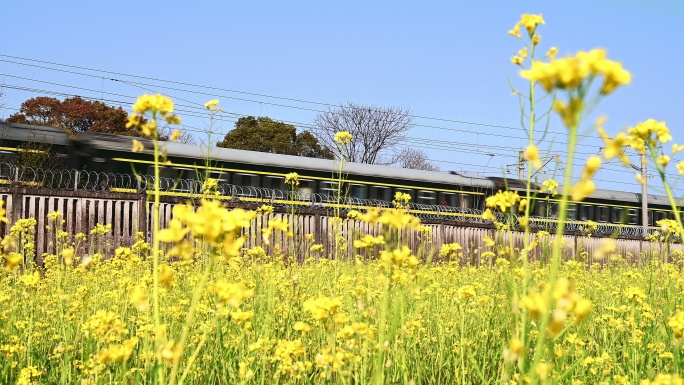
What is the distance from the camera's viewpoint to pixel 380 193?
1678 cm

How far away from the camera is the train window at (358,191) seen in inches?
640

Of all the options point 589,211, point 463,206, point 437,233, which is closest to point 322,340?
point 437,233

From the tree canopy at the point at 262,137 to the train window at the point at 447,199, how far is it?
13472 millimetres

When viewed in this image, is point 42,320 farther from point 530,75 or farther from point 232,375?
point 530,75

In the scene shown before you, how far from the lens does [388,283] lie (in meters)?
1.56

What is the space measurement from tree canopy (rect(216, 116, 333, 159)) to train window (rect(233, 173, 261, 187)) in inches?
651

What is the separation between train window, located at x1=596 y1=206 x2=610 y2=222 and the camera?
68.5ft

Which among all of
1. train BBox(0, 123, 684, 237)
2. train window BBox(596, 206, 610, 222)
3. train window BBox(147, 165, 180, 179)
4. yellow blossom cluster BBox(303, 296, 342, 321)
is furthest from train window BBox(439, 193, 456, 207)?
yellow blossom cluster BBox(303, 296, 342, 321)

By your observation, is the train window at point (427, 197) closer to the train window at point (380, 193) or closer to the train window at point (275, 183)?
the train window at point (380, 193)

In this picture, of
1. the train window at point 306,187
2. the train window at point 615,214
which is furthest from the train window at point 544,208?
the train window at point 306,187

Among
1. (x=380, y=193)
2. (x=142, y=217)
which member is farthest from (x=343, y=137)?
(x=380, y=193)

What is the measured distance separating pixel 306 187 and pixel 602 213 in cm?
1078

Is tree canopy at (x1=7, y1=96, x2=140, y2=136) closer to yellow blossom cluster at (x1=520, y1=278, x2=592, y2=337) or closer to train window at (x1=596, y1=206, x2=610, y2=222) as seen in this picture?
train window at (x1=596, y1=206, x2=610, y2=222)

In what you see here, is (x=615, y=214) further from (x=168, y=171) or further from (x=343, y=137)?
(x=343, y=137)
